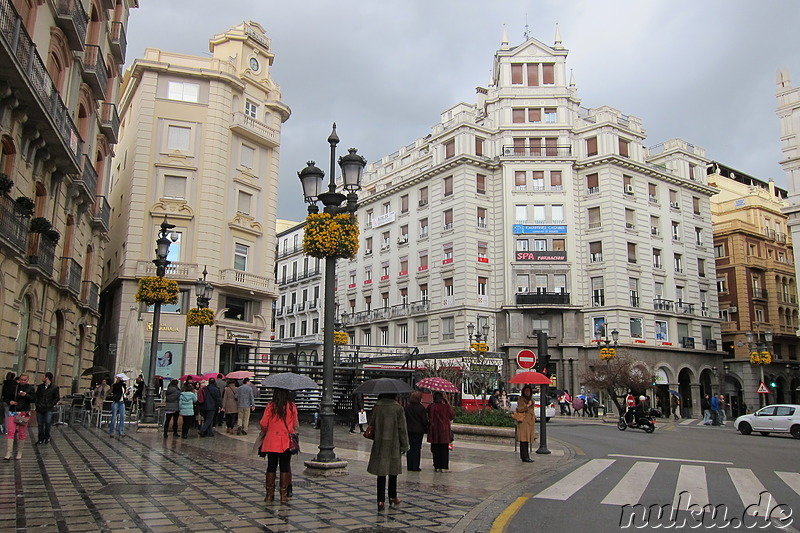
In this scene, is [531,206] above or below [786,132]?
below

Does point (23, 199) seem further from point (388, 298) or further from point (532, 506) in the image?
point (388, 298)

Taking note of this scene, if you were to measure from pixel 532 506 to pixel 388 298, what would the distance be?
4606 centimetres

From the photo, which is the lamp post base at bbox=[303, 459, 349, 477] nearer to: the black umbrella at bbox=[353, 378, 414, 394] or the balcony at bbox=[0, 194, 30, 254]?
the black umbrella at bbox=[353, 378, 414, 394]

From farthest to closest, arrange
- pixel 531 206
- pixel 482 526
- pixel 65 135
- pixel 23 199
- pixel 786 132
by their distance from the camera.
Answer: pixel 531 206
pixel 786 132
pixel 65 135
pixel 23 199
pixel 482 526

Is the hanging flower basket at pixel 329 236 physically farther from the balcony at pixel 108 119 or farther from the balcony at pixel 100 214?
the balcony at pixel 100 214

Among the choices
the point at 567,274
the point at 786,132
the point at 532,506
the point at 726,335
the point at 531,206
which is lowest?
the point at 532,506

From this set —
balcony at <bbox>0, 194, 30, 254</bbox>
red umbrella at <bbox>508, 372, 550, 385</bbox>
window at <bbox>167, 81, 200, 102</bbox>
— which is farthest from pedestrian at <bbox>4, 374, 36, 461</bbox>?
window at <bbox>167, 81, 200, 102</bbox>

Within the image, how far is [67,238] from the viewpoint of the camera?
24.1 m

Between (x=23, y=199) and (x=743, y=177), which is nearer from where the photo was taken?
(x=23, y=199)

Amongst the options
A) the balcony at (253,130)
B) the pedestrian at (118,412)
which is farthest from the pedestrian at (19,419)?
the balcony at (253,130)

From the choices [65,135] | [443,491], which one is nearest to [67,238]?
[65,135]

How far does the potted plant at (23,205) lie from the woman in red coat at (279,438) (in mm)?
12107

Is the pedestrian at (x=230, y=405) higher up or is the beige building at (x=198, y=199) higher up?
the beige building at (x=198, y=199)

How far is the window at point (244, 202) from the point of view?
36.0m
